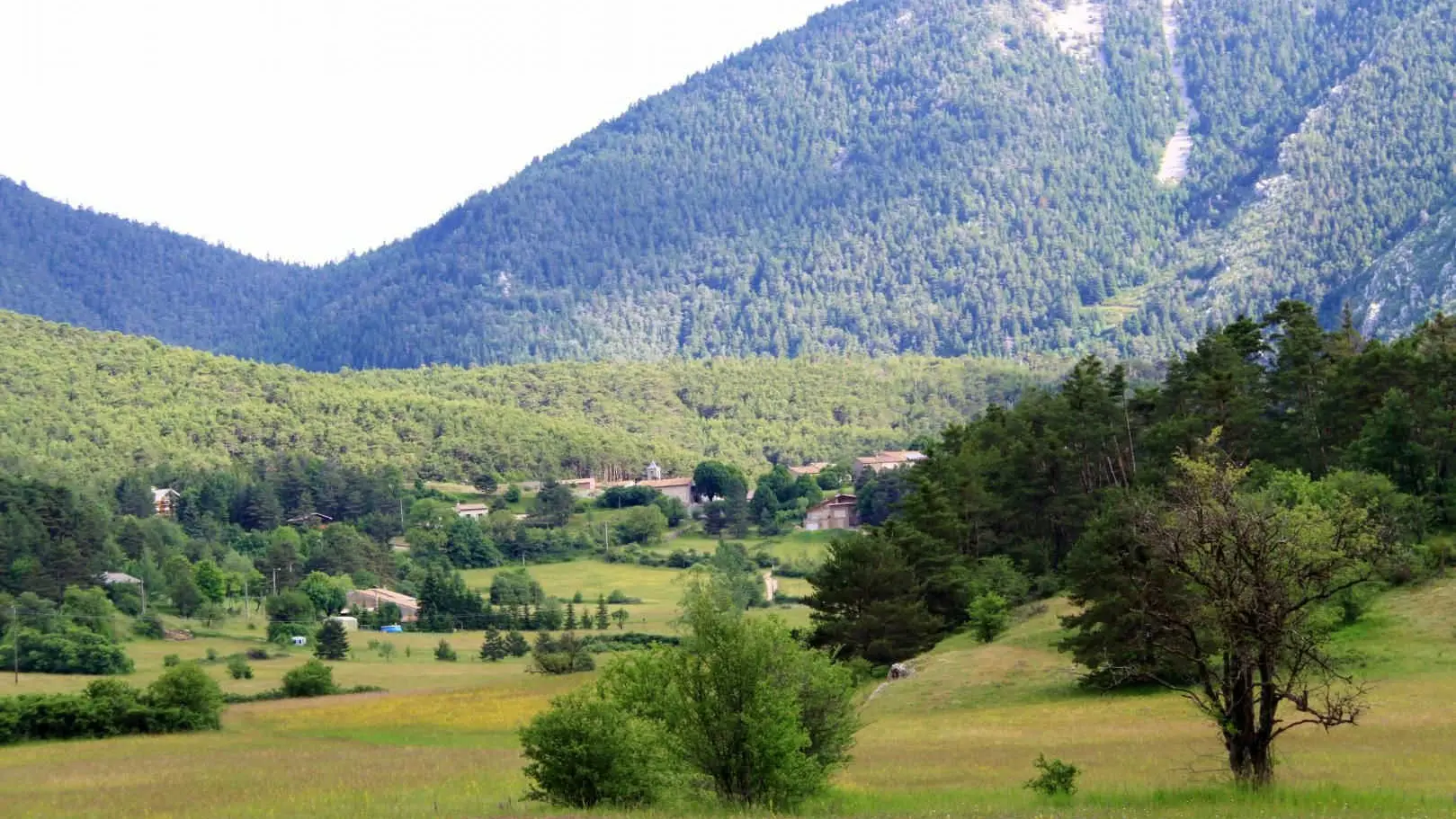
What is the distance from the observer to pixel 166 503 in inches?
7298

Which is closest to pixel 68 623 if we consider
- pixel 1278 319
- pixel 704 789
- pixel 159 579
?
pixel 159 579

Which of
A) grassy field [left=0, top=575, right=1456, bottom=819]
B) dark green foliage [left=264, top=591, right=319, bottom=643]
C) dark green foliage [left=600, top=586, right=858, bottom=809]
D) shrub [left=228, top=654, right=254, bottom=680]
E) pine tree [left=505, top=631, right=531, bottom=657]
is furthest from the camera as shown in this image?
dark green foliage [left=264, top=591, right=319, bottom=643]

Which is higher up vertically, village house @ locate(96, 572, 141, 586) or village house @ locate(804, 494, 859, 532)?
village house @ locate(804, 494, 859, 532)

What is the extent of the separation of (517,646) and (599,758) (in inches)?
Answer: 3090

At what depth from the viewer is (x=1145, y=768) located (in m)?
35.7

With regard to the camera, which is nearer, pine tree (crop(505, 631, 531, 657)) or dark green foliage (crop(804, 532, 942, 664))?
dark green foliage (crop(804, 532, 942, 664))

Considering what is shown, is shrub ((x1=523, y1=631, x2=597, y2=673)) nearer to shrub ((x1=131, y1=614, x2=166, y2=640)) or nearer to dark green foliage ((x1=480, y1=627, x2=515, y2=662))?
dark green foliage ((x1=480, y1=627, x2=515, y2=662))

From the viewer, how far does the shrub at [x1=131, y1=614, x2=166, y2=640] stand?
116m

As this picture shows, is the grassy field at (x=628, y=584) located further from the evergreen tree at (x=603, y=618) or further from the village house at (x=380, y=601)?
the village house at (x=380, y=601)

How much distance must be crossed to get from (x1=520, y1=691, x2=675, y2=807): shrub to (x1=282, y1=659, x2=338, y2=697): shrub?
58.2 metres

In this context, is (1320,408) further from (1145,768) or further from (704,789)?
(704,789)

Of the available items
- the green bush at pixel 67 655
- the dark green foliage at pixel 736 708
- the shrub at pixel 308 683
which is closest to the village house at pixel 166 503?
the green bush at pixel 67 655

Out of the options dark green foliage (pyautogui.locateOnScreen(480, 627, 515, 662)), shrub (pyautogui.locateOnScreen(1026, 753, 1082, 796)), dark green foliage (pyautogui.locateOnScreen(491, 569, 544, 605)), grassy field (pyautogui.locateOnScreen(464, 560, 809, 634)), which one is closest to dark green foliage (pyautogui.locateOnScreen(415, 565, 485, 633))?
dark green foliage (pyautogui.locateOnScreen(491, 569, 544, 605))

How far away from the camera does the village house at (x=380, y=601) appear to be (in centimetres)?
13412
